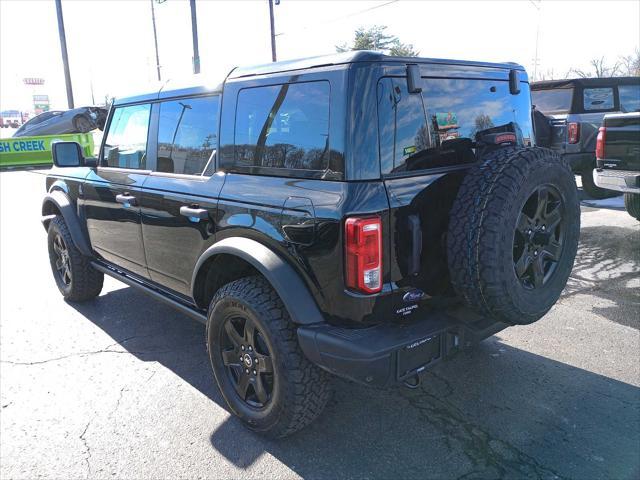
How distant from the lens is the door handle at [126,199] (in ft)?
12.2

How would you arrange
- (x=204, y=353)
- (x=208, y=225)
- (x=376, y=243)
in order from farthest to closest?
(x=204, y=353) < (x=208, y=225) < (x=376, y=243)

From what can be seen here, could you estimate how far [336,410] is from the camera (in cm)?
A: 312

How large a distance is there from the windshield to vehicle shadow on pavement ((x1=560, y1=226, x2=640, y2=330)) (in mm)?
3036

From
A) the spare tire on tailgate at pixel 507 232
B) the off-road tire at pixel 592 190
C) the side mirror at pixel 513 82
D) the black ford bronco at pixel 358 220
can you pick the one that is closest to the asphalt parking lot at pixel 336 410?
the black ford bronco at pixel 358 220

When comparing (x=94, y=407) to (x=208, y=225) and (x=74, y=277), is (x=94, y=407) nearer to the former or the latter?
(x=208, y=225)

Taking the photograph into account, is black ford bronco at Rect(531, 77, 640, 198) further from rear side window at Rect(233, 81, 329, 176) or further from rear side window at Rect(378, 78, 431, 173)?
rear side window at Rect(233, 81, 329, 176)

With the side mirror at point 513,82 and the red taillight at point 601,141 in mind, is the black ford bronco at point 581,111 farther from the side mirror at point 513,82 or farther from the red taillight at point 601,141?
the side mirror at point 513,82

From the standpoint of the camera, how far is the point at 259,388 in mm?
2838

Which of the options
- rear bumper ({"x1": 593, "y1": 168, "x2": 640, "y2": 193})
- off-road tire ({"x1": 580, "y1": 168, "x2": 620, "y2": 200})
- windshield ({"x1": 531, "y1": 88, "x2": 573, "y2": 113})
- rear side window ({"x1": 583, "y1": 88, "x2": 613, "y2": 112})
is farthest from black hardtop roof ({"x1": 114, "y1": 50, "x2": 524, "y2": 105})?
off-road tire ({"x1": 580, "y1": 168, "x2": 620, "y2": 200})

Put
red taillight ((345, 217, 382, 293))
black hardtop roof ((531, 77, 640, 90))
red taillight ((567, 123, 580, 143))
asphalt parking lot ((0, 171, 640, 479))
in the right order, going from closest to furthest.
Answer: red taillight ((345, 217, 382, 293)) < asphalt parking lot ((0, 171, 640, 479)) < red taillight ((567, 123, 580, 143)) < black hardtop roof ((531, 77, 640, 90))

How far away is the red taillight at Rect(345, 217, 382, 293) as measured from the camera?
2266mm

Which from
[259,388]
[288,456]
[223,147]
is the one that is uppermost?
[223,147]

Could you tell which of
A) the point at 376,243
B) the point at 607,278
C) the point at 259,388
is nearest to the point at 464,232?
the point at 376,243

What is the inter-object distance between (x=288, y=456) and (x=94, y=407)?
1.34m
